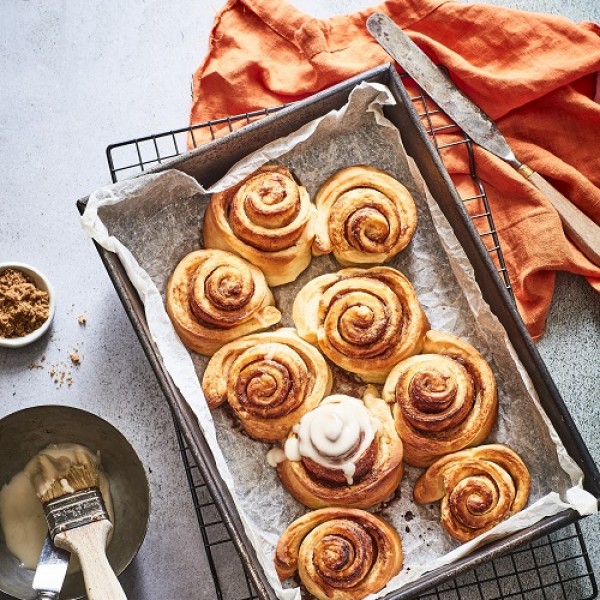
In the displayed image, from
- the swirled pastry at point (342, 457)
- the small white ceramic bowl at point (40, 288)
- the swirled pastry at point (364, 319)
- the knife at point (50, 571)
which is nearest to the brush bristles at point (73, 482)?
the knife at point (50, 571)

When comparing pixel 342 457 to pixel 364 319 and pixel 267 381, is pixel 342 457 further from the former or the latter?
pixel 364 319

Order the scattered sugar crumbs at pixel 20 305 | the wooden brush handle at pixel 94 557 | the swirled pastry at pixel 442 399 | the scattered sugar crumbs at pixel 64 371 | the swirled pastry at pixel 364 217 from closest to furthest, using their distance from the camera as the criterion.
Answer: the wooden brush handle at pixel 94 557 < the swirled pastry at pixel 442 399 < the swirled pastry at pixel 364 217 < the scattered sugar crumbs at pixel 20 305 < the scattered sugar crumbs at pixel 64 371

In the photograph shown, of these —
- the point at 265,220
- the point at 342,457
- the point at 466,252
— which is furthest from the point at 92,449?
the point at 466,252

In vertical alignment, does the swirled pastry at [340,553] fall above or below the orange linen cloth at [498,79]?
below

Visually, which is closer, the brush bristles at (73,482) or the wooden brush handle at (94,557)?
the wooden brush handle at (94,557)

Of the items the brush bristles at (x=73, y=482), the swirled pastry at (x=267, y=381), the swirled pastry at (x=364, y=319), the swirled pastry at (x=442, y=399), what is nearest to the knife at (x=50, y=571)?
the brush bristles at (x=73, y=482)

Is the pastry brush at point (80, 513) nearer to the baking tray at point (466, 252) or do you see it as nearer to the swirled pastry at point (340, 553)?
the baking tray at point (466, 252)

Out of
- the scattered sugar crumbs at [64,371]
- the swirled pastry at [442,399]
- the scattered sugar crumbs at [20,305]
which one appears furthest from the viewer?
the scattered sugar crumbs at [64,371]

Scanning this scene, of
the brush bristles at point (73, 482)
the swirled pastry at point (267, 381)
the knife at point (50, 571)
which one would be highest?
the swirled pastry at point (267, 381)
